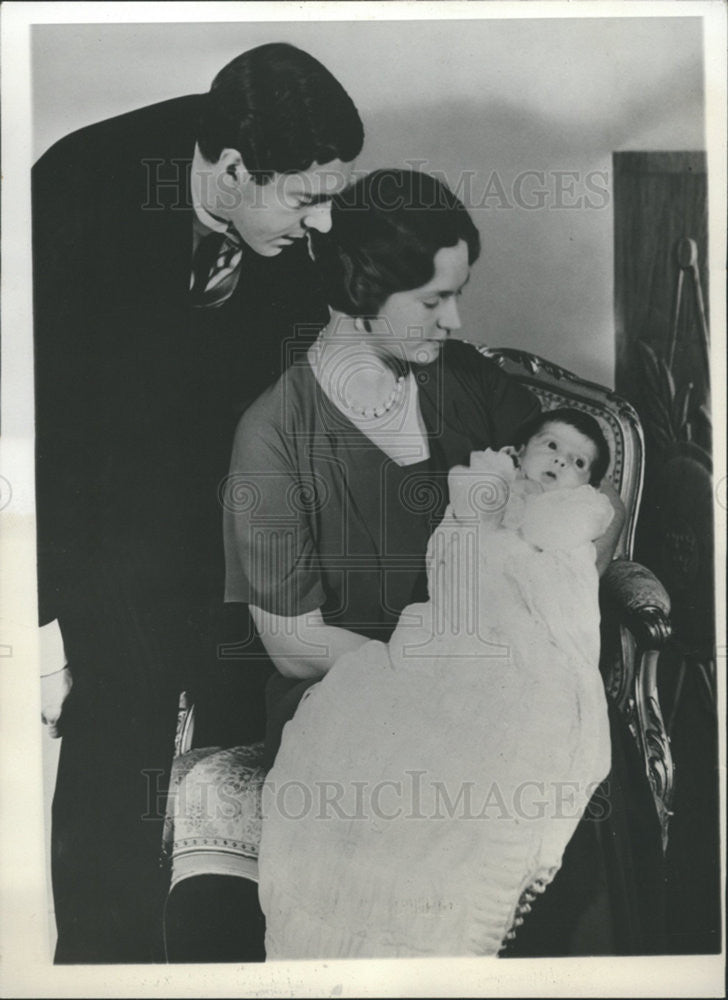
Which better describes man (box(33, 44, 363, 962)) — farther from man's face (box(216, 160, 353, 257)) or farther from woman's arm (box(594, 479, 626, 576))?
woman's arm (box(594, 479, 626, 576))

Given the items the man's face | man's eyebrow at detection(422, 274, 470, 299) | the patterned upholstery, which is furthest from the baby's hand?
the man's face

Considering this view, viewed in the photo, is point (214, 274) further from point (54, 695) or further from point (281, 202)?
point (54, 695)

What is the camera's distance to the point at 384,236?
1.97 m

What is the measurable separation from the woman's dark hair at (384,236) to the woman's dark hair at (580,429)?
1.34 feet

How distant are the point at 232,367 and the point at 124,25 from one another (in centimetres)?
84

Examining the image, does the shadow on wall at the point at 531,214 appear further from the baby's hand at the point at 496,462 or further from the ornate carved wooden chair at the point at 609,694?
the baby's hand at the point at 496,462

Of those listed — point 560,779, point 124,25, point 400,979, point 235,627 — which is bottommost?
point 400,979

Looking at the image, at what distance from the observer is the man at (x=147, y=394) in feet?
6.41

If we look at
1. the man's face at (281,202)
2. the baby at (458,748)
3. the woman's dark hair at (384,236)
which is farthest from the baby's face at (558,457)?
the man's face at (281,202)

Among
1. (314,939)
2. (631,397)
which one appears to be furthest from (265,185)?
(314,939)

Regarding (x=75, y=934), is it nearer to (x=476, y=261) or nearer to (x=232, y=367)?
(x=232, y=367)

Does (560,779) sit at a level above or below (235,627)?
below

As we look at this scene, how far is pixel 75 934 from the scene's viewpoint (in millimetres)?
1978

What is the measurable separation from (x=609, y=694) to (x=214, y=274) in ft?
4.28
